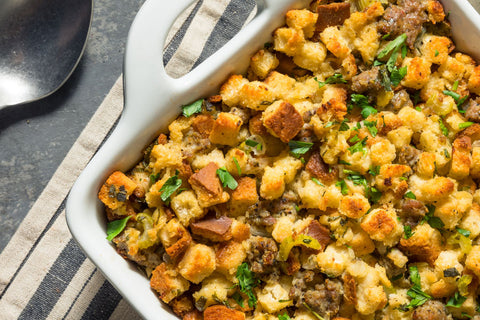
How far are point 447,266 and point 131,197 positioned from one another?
3.81 feet

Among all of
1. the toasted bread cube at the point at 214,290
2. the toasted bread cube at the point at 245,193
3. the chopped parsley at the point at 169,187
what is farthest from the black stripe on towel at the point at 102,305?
the toasted bread cube at the point at 245,193

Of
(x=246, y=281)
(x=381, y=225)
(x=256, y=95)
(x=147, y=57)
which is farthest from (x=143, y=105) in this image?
(x=381, y=225)

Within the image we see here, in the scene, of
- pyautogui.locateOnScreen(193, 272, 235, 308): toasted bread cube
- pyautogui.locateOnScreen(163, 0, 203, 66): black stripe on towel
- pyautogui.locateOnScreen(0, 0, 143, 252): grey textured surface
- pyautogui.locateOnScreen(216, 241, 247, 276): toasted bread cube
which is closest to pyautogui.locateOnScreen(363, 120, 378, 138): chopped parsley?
pyautogui.locateOnScreen(216, 241, 247, 276): toasted bread cube

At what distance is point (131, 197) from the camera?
6.79ft

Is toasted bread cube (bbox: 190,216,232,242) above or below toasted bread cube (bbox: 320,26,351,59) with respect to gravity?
below

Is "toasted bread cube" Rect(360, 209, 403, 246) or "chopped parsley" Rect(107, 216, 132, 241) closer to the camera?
"toasted bread cube" Rect(360, 209, 403, 246)

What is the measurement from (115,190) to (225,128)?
448 millimetres

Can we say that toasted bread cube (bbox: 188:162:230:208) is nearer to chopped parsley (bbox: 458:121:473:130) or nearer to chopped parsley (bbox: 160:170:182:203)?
chopped parsley (bbox: 160:170:182:203)

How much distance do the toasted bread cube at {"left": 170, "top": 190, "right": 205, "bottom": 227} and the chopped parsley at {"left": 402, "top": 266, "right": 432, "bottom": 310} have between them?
790 millimetres

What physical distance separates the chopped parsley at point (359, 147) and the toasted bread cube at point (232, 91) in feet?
1.47

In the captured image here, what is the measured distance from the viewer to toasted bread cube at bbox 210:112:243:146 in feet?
6.46

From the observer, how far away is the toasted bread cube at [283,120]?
6.37ft

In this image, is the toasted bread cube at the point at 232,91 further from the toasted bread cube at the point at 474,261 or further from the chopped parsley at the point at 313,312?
the toasted bread cube at the point at 474,261

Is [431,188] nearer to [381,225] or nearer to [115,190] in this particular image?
[381,225]
